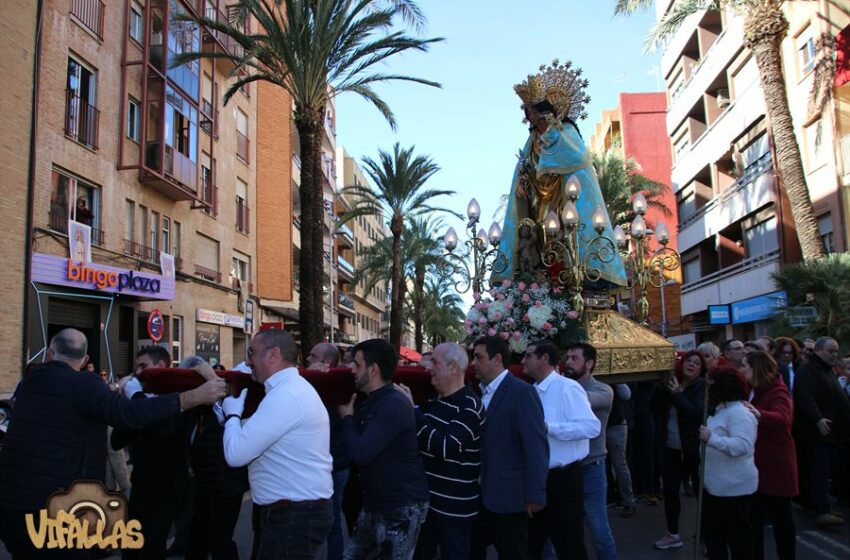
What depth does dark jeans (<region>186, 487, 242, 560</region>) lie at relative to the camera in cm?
509

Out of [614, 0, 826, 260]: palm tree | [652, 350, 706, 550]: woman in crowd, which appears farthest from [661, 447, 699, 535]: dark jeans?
[614, 0, 826, 260]: palm tree

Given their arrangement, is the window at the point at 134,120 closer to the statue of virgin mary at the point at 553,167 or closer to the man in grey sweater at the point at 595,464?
the statue of virgin mary at the point at 553,167

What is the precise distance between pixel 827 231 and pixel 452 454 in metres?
21.0

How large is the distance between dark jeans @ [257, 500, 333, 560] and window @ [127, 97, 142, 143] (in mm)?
20078

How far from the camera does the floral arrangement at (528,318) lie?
7.12 metres

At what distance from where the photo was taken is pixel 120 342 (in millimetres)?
20703

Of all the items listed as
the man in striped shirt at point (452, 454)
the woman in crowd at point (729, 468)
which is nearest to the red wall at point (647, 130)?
the woman in crowd at point (729, 468)

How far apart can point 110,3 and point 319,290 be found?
1127cm

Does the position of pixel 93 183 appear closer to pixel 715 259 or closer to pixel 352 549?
pixel 352 549

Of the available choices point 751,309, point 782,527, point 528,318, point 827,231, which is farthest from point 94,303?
point 751,309

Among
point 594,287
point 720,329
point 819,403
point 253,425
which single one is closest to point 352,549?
point 253,425

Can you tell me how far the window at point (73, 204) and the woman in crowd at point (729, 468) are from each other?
54.3 ft

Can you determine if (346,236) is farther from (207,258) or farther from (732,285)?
(732,285)

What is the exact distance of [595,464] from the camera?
585cm
